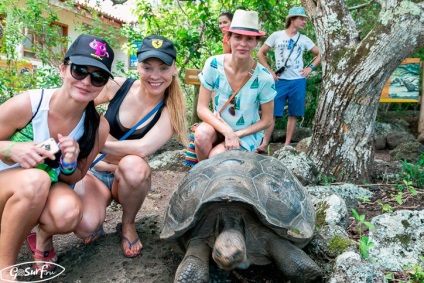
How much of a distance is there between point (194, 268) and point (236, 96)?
142cm

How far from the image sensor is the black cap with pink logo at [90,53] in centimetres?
195

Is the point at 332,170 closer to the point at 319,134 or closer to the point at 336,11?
the point at 319,134

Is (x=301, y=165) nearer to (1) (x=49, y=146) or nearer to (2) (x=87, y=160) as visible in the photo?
(2) (x=87, y=160)

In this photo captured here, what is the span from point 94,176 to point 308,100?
5.72m

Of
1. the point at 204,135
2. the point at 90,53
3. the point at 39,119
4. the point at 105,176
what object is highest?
the point at 90,53

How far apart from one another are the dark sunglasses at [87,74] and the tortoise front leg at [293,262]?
1.20m

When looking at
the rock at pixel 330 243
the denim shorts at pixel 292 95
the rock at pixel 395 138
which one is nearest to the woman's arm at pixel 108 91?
the rock at pixel 330 243

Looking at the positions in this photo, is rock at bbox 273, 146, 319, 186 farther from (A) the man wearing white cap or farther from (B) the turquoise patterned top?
(A) the man wearing white cap

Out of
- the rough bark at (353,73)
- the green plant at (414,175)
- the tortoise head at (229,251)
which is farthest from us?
the green plant at (414,175)

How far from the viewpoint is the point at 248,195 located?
1.94 meters

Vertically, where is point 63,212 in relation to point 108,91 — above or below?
below

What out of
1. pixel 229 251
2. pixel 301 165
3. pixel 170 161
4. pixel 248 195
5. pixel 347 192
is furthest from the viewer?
pixel 170 161

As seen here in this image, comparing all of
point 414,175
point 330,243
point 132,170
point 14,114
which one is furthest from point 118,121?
point 414,175

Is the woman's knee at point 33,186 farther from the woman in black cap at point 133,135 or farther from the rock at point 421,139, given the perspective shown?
the rock at point 421,139
